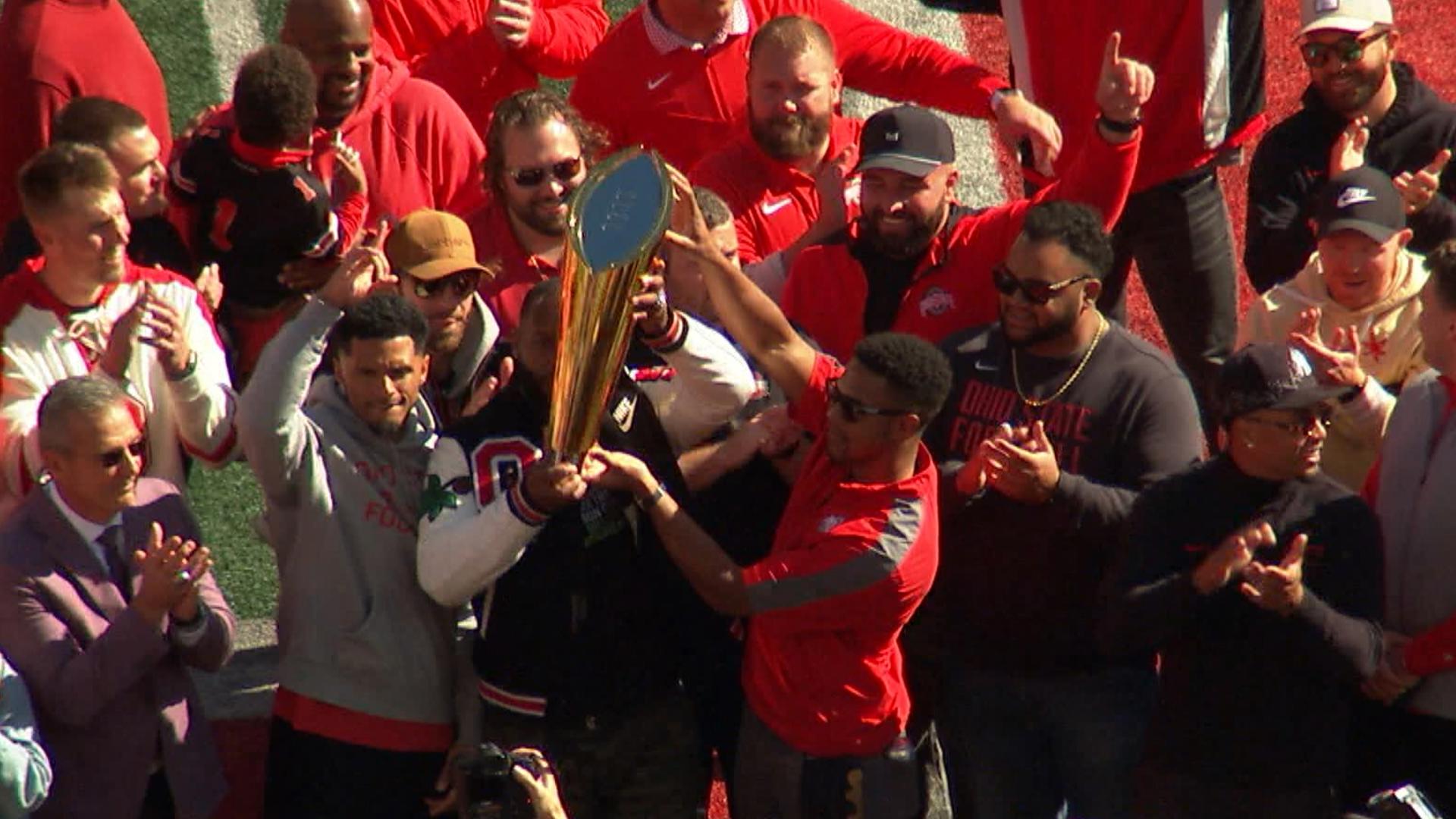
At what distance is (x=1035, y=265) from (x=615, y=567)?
112 centimetres

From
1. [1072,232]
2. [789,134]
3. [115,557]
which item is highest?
[1072,232]

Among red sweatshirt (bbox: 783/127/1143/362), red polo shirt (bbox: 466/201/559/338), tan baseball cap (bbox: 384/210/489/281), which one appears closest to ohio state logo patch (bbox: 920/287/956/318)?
red sweatshirt (bbox: 783/127/1143/362)

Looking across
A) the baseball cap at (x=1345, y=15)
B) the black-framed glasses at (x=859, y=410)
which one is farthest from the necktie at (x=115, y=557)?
the baseball cap at (x=1345, y=15)

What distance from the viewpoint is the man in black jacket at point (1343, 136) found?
6445 mm

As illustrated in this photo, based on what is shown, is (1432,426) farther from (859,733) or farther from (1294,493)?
(859,733)

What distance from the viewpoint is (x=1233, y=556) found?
15.4 feet

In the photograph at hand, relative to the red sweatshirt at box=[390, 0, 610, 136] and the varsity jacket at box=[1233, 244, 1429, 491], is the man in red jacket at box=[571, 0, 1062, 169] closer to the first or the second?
the red sweatshirt at box=[390, 0, 610, 136]

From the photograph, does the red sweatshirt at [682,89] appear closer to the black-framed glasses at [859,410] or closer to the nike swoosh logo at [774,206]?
the nike swoosh logo at [774,206]

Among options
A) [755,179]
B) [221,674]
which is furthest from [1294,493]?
[221,674]

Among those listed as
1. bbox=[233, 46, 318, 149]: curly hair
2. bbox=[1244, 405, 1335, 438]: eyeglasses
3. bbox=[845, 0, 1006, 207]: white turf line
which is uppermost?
bbox=[233, 46, 318, 149]: curly hair

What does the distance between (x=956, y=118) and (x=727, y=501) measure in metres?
4.62

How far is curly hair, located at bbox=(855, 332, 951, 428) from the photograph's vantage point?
193 inches

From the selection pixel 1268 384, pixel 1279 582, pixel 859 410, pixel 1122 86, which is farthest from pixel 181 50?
pixel 1279 582

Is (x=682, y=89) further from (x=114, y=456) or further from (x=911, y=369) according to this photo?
(x=114, y=456)
